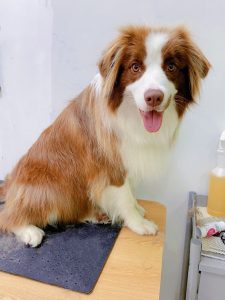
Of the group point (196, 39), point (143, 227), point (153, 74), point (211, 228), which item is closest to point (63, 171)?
point (143, 227)

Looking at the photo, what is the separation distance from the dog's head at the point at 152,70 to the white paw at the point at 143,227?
33 centimetres

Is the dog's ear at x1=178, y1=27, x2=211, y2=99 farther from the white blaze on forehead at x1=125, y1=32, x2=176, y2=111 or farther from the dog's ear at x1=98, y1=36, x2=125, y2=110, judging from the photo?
the dog's ear at x1=98, y1=36, x2=125, y2=110

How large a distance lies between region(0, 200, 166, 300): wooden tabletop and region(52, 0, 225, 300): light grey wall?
15.2 inches

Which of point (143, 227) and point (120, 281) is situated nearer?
point (120, 281)

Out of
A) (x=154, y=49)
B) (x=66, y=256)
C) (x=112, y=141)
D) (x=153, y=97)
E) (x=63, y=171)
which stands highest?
(x=154, y=49)

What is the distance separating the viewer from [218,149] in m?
1.21

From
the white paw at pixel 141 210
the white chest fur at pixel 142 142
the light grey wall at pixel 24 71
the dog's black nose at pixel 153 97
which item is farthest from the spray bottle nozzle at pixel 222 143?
the light grey wall at pixel 24 71

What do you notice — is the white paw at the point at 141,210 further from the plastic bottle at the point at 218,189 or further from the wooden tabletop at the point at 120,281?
the plastic bottle at the point at 218,189

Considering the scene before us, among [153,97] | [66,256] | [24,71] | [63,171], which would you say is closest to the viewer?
[153,97]

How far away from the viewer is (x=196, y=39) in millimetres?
1159

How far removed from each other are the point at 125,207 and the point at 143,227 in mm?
87

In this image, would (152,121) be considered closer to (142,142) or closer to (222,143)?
(142,142)

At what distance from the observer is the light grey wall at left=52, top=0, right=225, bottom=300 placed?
1.16 metres

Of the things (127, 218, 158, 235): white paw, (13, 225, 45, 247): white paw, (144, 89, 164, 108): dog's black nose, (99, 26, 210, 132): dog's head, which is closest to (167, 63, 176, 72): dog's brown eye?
(99, 26, 210, 132): dog's head
